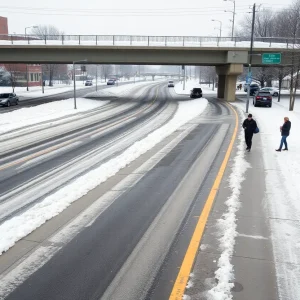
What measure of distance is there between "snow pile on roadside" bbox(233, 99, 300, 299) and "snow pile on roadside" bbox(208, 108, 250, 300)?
74 centimetres

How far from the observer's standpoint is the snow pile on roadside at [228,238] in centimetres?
510

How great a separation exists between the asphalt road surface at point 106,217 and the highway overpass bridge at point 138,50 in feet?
83.8

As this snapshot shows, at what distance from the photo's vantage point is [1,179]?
37.0 ft

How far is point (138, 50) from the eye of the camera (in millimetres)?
41844

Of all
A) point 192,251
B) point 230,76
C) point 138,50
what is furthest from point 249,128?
point 230,76

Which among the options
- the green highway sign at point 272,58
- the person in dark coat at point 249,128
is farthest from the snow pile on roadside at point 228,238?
the green highway sign at point 272,58

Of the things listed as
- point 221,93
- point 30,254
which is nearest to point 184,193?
point 30,254

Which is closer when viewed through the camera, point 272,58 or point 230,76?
point 272,58

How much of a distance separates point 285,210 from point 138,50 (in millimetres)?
36202

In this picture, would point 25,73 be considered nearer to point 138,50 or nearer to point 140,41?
point 140,41

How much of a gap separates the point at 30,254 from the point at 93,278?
1.43m

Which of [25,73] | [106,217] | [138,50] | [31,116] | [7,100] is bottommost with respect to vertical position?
[31,116]

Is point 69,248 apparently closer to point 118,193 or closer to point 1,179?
point 118,193

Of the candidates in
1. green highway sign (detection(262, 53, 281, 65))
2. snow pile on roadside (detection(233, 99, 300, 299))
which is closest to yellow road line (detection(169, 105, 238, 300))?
snow pile on roadside (detection(233, 99, 300, 299))
